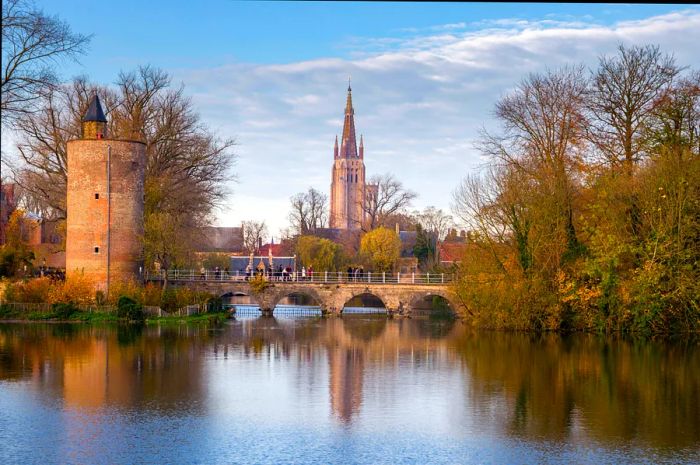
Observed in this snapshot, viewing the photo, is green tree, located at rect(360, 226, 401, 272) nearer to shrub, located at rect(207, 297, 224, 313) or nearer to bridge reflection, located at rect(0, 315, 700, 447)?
shrub, located at rect(207, 297, 224, 313)

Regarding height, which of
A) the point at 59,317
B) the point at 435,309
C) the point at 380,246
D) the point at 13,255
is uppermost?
the point at 380,246

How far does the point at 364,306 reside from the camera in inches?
2192

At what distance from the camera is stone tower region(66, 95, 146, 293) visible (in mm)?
35125

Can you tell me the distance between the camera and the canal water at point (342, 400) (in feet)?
42.9

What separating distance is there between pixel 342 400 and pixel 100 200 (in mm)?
20793

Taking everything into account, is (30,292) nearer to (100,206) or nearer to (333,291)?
(100,206)

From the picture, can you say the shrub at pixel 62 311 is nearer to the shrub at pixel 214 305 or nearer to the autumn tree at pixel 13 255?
the autumn tree at pixel 13 255

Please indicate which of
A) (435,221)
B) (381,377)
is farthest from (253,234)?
(381,377)

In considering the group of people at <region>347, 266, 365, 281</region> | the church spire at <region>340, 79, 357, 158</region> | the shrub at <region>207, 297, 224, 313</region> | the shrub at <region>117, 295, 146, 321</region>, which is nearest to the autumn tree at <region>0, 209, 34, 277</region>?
the shrub at <region>117, 295, 146, 321</region>

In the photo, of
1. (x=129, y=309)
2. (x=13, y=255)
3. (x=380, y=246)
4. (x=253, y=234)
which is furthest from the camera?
(x=253, y=234)

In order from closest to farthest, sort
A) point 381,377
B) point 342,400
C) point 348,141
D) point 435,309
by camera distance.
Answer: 1. point 342,400
2. point 381,377
3. point 435,309
4. point 348,141

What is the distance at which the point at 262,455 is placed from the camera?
41.7ft

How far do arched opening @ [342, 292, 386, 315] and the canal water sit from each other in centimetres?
1890

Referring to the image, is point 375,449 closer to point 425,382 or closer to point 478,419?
point 478,419
